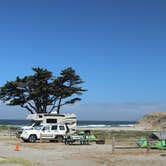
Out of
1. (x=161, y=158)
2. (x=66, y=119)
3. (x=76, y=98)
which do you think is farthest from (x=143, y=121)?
(x=161, y=158)

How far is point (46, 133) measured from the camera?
45312 mm

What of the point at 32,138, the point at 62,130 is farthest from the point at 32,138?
the point at 62,130

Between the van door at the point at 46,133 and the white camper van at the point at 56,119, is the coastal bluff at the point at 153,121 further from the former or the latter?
the van door at the point at 46,133

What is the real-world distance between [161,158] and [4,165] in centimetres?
964

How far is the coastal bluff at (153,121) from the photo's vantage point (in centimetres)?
12566

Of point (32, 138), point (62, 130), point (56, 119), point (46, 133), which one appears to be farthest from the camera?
point (56, 119)

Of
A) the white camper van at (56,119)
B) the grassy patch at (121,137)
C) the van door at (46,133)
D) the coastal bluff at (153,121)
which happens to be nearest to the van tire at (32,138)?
the van door at (46,133)

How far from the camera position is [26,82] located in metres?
70.1

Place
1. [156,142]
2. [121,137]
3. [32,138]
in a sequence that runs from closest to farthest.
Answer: [156,142] < [32,138] < [121,137]

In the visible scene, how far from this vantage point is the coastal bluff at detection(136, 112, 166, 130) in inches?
4947

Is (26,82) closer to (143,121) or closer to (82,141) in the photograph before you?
(82,141)

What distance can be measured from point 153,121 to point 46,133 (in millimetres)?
90389

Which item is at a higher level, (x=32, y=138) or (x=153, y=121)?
Answer: (x=153, y=121)

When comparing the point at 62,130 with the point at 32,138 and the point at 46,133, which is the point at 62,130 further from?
the point at 32,138
